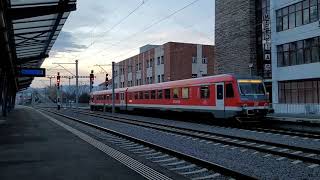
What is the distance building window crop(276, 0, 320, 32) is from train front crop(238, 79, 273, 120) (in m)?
16.9

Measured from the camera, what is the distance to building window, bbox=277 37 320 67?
3969cm

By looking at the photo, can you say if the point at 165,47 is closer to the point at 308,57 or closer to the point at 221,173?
the point at 308,57

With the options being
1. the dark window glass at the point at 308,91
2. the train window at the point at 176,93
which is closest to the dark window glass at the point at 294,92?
the dark window glass at the point at 308,91

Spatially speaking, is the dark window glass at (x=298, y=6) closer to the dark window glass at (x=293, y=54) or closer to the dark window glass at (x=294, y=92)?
the dark window glass at (x=293, y=54)

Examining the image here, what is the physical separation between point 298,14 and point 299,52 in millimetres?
3384

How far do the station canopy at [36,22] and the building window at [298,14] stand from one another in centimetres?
2205

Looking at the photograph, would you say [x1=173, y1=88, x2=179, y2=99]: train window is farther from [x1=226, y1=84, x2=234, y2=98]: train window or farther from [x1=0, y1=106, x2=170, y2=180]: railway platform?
[x1=0, y1=106, x2=170, y2=180]: railway platform

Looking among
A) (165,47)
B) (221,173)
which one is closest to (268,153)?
(221,173)

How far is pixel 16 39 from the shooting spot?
26.8m

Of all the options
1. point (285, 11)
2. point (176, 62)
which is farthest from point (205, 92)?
point (176, 62)

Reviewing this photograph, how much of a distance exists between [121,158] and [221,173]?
3063 mm

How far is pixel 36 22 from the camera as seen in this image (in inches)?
877

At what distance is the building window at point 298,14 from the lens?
39625mm

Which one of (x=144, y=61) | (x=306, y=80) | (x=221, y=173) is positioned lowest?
(x=221, y=173)
